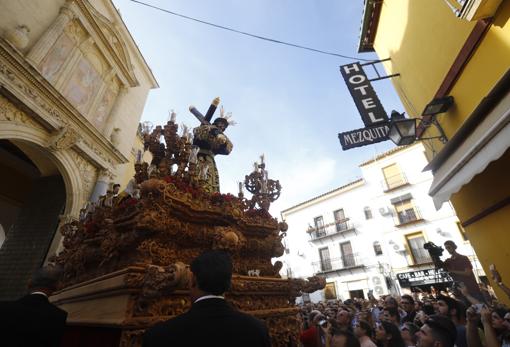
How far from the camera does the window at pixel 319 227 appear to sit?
865 inches

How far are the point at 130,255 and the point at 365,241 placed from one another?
20523 millimetres

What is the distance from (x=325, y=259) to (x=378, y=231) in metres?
5.22

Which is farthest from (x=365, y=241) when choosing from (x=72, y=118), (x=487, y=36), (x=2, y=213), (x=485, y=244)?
(x=2, y=213)

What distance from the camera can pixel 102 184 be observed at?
789 centimetres

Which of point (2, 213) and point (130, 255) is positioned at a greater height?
point (2, 213)

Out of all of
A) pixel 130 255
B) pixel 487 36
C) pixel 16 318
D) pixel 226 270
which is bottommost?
pixel 16 318

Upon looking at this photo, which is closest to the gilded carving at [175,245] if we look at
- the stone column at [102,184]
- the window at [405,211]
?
the stone column at [102,184]

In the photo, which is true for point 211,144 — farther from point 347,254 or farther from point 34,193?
point 347,254

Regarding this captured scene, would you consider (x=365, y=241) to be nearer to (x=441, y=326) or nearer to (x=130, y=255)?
(x=441, y=326)

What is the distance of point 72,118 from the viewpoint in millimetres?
7211

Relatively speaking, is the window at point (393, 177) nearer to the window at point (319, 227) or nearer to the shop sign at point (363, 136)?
the window at point (319, 227)

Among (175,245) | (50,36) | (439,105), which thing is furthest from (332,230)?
(50,36)

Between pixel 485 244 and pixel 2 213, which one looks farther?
pixel 2 213

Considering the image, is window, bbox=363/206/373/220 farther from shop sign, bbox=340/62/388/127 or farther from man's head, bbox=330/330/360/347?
man's head, bbox=330/330/360/347
